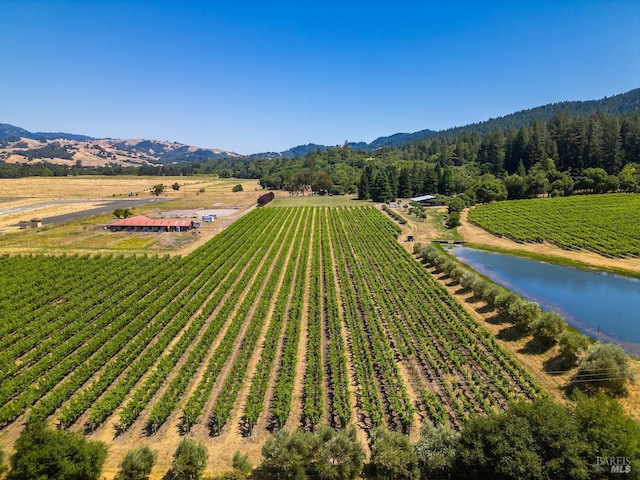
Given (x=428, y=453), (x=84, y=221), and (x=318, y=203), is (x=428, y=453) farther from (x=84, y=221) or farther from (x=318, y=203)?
(x=318, y=203)

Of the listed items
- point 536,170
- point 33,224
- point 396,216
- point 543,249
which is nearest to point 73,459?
point 543,249

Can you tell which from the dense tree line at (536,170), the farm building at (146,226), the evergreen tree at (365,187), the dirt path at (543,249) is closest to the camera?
the dirt path at (543,249)

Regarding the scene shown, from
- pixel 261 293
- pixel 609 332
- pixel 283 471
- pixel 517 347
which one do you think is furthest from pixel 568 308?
pixel 283 471

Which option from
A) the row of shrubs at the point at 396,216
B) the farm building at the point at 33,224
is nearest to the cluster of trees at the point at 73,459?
the row of shrubs at the point at 396,216

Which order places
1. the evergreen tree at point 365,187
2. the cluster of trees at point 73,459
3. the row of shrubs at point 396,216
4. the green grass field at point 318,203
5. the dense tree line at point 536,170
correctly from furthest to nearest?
the evergreen tree at point 365,187, the green grass field at point 318,203, the dense tree line at point 536,170, the row of shrubs at point 396,216, the cluster of trees at point 73,459

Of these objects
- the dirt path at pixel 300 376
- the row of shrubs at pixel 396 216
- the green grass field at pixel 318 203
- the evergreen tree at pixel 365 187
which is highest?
the evergreen tree at pixel 365 187

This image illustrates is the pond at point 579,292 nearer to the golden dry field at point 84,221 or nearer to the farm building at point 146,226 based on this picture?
the golden dry field at point 84,221

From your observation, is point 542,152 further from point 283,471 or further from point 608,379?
point 283,471
